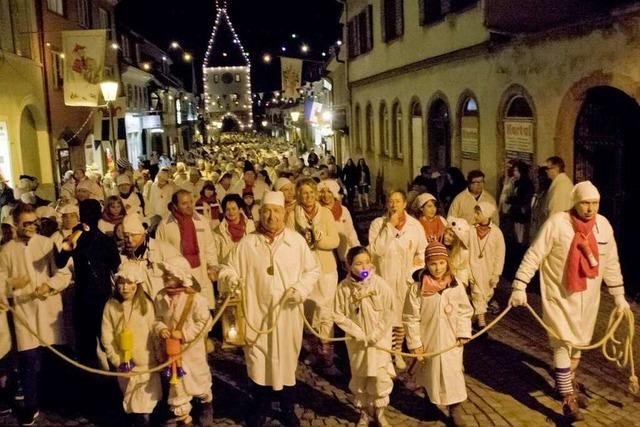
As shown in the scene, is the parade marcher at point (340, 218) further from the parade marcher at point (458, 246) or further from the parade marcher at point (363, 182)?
the parade marcher at point (363, 182)

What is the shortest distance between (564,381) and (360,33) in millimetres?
22138

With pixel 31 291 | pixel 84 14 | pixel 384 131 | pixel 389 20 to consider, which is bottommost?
pixel 31 291

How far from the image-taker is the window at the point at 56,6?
2236 centimetres

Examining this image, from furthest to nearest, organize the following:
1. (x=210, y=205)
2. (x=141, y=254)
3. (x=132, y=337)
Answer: (x=210, y=205), (x=141, y=254), (x=132, y=337)

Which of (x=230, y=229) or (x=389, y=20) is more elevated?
(x=389, y=20)

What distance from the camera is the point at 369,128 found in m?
27.0

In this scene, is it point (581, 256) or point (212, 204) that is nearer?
point (581, 256)

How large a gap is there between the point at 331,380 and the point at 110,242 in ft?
8.60

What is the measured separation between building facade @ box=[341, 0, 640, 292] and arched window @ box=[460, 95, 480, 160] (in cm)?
2

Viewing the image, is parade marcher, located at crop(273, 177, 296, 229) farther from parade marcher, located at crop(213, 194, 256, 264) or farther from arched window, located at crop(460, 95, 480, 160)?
arched window, located at crop(460, 95, 480, 160)

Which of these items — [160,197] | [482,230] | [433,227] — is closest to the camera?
[433,227]

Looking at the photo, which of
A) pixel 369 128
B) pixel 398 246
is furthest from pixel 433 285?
pixel 369 128

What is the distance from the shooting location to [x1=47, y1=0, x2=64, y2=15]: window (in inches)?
880

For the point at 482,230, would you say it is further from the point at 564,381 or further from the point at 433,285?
the point at 433,285
